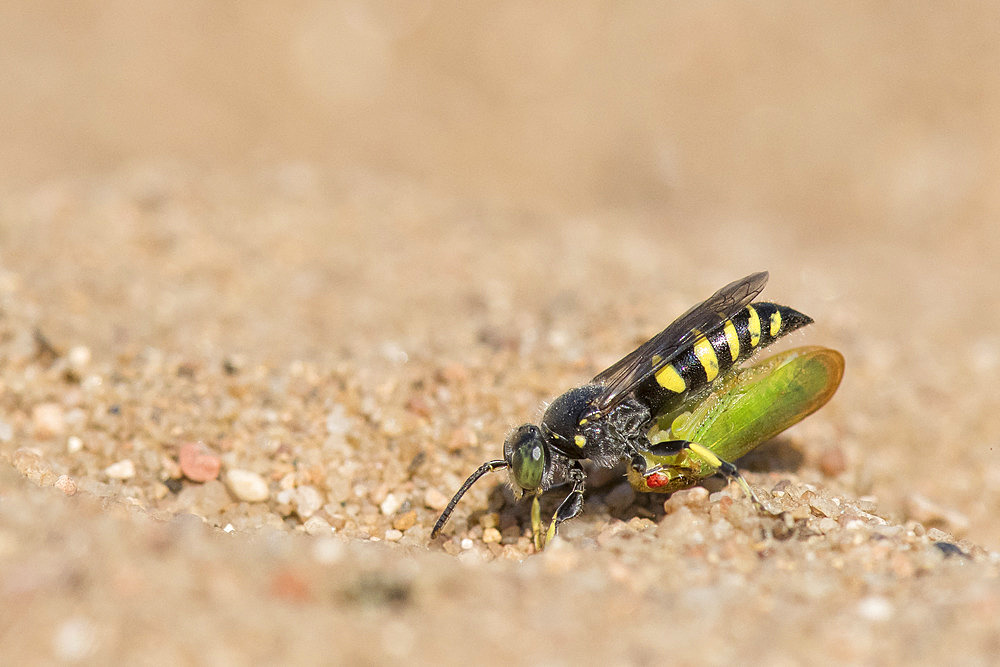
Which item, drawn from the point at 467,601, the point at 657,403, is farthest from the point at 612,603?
the point at 657,403

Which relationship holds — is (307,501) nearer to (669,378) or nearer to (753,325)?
(669,378)

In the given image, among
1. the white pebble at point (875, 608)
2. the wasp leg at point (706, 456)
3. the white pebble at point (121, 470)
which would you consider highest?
the wasp leg at point (706, 456)

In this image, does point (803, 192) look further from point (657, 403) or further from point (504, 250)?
point (657, 403)

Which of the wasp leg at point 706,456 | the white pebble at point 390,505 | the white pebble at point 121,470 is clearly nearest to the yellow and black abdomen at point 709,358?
the wasp leg at point 706,456

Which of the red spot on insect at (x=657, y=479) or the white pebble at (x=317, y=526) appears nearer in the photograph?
the red spot on insect at (x=657, y=479)

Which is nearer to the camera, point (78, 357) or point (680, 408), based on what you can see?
point (680, 408)

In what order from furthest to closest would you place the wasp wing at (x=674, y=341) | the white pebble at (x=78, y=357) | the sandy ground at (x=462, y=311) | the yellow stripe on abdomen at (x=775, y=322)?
the white pebble at (x=78, y=357), the yellow stripe on abdomen at (x=775, y=322), the wasp wing at (x=674, y=341), the sandy ground at (x=462, y=311)

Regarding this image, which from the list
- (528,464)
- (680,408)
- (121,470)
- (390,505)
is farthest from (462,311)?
(121,470)

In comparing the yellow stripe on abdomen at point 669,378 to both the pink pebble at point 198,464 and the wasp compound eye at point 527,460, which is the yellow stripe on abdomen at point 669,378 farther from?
the pink pebble at point 198,464
